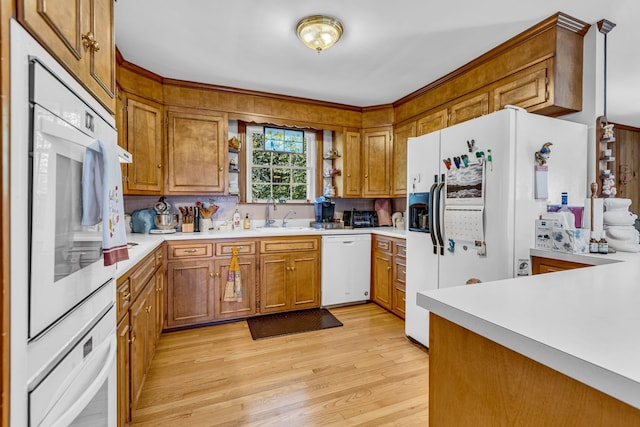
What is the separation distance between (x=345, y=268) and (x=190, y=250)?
164 centimetres

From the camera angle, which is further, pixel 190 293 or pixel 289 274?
pixel 289 274

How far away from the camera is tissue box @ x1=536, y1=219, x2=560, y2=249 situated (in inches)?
Answer: 76.2

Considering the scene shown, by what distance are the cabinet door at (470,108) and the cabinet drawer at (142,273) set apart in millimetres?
2848

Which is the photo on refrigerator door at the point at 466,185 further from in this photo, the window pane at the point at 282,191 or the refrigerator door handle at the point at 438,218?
the window pane at the point at 282,191

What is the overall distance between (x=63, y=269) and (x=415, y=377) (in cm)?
212

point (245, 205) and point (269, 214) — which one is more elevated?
point (245, 205)

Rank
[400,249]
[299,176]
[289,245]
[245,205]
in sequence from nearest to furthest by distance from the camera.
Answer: [400,249] < [289,245] < [245,205] < [299,176]

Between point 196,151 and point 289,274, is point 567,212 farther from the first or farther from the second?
point 196,151

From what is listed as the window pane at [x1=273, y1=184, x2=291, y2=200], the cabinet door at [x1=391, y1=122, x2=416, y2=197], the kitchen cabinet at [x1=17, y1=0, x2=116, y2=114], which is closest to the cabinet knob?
the kitchen cabinet at [x1=17, y1=0, x2=116, y2=114]

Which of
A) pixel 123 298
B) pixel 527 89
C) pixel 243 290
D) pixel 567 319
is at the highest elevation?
pixel 527 89

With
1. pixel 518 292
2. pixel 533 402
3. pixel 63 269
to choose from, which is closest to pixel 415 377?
pixel 518 292

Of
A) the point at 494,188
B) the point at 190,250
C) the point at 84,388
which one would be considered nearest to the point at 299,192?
the point at 190,250

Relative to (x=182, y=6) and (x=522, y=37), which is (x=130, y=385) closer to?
(x=182, y=6)

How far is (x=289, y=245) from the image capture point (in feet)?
10.8
